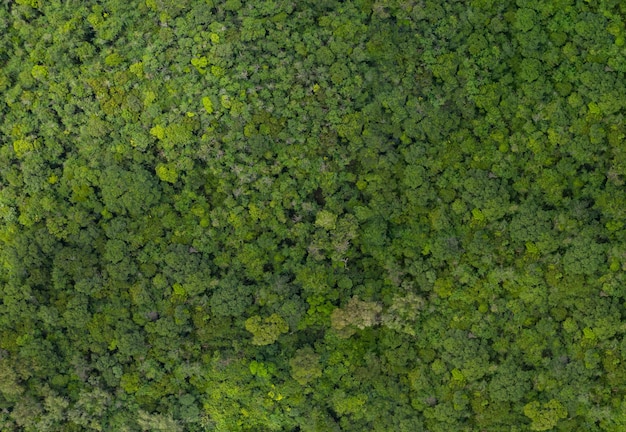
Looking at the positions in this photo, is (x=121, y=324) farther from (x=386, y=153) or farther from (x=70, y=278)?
(x=386, y=153)

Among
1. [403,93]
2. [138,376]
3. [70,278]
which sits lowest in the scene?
[138,376]

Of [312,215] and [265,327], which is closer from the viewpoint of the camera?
[312,215]

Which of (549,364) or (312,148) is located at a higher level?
(312,148)

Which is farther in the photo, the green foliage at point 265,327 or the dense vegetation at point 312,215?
the green foliage at point 265,327

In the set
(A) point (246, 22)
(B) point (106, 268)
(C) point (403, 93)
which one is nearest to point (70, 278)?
(B) point (106, 268)

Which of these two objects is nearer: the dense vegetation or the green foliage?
the dense vegetation

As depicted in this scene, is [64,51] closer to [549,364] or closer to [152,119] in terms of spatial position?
[152,119]

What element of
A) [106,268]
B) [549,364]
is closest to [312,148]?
[106,268]
